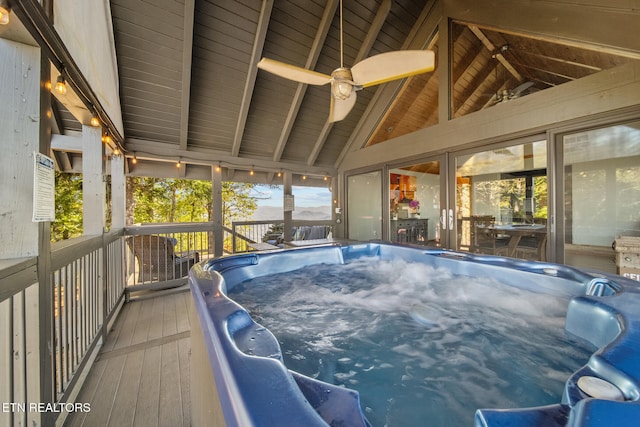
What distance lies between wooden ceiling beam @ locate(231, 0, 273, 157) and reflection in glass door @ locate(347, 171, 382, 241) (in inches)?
102

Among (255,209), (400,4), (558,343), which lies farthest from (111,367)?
(255,209)

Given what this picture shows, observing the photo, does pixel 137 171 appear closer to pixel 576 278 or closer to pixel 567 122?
pixel 576 278

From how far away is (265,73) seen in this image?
13.2ft

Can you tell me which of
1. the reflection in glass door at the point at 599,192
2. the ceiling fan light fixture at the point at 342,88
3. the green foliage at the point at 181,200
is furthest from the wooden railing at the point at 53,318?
the green foliage at the point at 181,200

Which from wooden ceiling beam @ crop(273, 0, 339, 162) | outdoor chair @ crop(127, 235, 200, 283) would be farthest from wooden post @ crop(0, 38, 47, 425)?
wooden ceiling beam @ crop(273, 0, 339, 162)

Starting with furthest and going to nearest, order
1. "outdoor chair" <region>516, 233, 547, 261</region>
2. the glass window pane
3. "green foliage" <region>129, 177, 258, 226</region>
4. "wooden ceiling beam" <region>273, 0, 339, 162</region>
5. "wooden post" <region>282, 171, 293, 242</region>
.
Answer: "green foliage" <region>129, 177, 258, 226</region> < "wooden post" <region>282, 171, 293, 242</region> < "wooden ceiling beam" <region>273, 0, 339, 162</region> < "outdoor chair" <region>516, 233, 547, 261</region> < the glass window pane

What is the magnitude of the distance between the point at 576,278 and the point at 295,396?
2122 millimetres

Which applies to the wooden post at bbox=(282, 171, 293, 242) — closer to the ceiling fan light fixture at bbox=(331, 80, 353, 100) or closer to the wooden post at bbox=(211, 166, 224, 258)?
the wooden post at bbox=(211, 166, 224, 258)

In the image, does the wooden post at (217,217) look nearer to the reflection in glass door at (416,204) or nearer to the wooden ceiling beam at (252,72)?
the wooden ceiling beam at (252,72)

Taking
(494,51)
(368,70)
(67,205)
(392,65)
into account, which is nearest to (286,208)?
(368,70)

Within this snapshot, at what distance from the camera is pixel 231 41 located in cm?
350

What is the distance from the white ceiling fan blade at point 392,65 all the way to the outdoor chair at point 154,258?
11.4 feet

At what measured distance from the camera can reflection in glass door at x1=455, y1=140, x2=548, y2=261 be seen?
10.2 feet

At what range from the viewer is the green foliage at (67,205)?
6.12m
